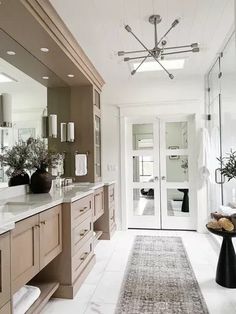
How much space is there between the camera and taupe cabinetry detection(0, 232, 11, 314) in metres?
1.33

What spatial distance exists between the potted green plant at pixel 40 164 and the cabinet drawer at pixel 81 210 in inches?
16.9

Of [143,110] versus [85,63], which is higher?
[85,63]

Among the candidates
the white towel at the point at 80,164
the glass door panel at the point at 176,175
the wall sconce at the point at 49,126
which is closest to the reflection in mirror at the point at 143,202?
the glass door panel at the point at 176,175

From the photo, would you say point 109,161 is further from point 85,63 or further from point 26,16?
point 26,16

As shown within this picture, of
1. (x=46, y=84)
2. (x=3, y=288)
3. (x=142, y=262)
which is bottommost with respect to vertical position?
(x=142, y=262)

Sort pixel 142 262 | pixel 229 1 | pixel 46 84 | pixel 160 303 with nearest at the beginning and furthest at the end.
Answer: pixel 160 303, pixel 229 1, pixel 142 262, pixel 46 84

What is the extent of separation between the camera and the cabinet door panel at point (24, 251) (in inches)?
59.9

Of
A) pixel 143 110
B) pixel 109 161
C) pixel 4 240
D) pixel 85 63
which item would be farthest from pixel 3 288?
pixel 143 110

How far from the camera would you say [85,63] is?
351 cm

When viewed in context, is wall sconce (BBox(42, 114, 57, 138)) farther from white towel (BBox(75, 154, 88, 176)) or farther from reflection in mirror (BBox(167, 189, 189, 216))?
reflection in mirror (BBox(167, 189, 189, 216))

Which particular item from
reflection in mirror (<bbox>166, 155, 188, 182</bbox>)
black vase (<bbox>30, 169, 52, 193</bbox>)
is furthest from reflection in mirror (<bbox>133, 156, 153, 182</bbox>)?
black vase (<bbox>30, 169, 52, 193</bbox>)

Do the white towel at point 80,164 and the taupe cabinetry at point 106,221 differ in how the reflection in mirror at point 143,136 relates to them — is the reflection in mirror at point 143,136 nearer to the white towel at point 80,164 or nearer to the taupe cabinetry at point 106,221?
the taupe cabinetry at point 106,221

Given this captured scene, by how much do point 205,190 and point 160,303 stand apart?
2.68 m

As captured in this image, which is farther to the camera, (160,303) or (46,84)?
(46,84)
